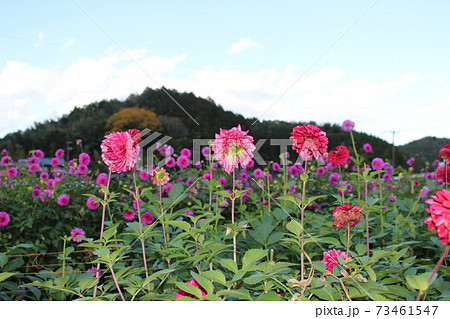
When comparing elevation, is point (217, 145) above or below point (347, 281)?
above

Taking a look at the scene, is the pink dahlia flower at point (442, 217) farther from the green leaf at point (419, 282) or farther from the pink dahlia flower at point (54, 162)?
the pink dahlia flower at point (54, 162)

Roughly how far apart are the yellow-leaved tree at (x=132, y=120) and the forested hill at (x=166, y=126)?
5 cm

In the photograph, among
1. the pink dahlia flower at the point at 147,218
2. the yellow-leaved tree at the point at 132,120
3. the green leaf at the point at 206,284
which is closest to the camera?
the green leaf at the point at 206,284

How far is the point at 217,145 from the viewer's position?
111 cm

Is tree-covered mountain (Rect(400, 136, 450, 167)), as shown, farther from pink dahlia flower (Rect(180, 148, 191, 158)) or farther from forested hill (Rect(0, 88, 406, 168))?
pink dahlia flower (Rect(180, 148, 191, 158))


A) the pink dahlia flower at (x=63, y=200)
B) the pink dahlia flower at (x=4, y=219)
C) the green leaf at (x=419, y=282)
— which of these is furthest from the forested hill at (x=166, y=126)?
the green leaf at (x=419, y=282)

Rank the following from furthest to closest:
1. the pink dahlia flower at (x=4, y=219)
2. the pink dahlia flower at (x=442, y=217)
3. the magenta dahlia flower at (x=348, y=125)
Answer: the magenta dahlia flower at (x=348, y=125) → the pink dahlia flower at (x=4, y=219) → the pink dahlia flower at (x=442, y=217)

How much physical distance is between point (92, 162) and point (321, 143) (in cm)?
249

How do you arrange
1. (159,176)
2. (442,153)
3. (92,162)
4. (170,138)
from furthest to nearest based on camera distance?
(92,162) < (170,138) < (442,153) < (159,176)

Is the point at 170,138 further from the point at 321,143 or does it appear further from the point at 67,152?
the point at 321,143

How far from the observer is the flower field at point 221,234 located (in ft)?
3.09

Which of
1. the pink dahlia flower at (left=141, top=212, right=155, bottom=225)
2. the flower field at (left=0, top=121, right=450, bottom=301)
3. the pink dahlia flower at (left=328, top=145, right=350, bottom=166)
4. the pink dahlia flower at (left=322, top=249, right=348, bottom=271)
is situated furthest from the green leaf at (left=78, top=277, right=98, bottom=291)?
the pink dahlia flower at (left=328, top=145, right=350, bottom=166)
